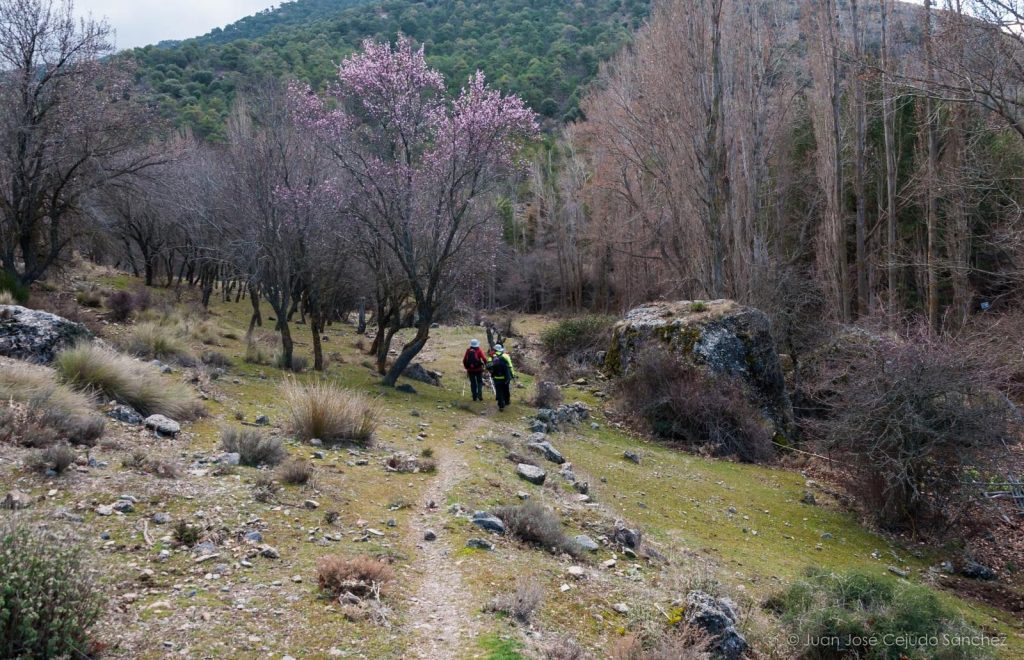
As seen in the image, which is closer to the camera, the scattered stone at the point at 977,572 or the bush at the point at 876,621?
the bush at the point at 876,621

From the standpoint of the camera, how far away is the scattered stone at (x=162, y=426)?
8648 millimetres

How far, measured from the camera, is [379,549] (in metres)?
5.99

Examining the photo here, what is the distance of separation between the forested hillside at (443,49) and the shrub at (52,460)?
45.0 metres

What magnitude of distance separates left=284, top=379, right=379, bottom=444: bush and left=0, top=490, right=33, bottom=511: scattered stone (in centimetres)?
424

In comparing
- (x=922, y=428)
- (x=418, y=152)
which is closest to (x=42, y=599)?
(x=922, y=428)

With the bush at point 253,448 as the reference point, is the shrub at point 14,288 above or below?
above

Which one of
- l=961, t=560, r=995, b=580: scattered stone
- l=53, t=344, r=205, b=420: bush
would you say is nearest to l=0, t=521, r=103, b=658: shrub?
l=53, t=344, r=205, b=420: bush

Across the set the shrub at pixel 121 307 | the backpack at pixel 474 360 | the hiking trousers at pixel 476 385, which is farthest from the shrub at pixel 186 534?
the shrub at pixel 121 307

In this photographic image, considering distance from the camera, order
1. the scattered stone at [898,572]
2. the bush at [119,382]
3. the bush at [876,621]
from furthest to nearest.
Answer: the bush at [119,382]
the scattered stone at [898,572]
the bush at [876,621]

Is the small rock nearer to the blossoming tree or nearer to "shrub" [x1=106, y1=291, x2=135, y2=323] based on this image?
the blossoming tree

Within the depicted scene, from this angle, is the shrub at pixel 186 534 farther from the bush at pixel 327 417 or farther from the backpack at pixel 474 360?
the backpack at pixel 474 360

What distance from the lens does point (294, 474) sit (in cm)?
723

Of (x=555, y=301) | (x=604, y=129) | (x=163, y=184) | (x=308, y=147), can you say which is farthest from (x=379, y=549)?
(x=555, y=301)

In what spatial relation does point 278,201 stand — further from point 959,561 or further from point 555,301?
point 555,301
